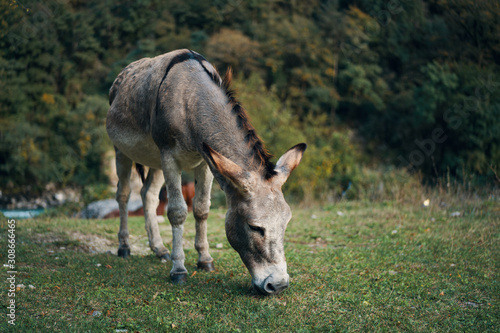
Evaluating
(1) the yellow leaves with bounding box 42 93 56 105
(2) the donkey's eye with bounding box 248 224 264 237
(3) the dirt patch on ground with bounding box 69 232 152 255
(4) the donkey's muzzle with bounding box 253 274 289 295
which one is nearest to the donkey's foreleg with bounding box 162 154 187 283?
(2) the donkey's eye with bounding box 248 224 264 237

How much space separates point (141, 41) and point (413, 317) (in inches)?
1028

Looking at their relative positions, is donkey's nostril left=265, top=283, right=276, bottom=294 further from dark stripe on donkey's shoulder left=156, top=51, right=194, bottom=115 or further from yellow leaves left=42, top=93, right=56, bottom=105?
yellow leaves left=42, top=93, right=56, bottom=105

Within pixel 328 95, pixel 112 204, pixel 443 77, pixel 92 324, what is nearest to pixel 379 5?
pixel 328 95

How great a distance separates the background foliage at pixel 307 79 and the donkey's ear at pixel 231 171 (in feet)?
47.4

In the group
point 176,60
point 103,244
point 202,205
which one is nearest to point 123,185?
point 103,244

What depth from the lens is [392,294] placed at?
4.27 meters

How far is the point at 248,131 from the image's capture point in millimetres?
4371

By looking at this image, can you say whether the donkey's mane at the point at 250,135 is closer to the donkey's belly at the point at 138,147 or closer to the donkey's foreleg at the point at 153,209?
the donkey's belly at the point at 138,147

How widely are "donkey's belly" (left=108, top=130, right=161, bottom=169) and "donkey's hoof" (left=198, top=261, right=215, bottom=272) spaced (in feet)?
5.28

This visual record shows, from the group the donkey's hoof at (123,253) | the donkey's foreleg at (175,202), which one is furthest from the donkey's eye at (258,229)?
the donkey's hoof at (123,253)

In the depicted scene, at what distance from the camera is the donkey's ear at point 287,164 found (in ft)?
13.5

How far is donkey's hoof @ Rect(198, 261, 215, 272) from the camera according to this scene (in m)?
5.15

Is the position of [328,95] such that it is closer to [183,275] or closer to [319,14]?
[319,14]

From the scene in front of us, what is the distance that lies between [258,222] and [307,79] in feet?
93.4
